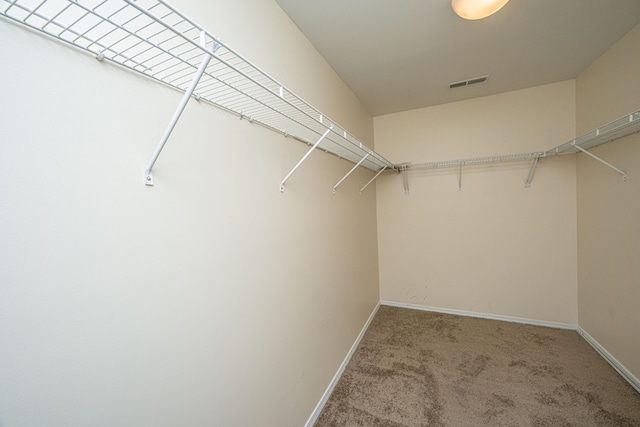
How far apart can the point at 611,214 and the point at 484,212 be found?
0.96 m

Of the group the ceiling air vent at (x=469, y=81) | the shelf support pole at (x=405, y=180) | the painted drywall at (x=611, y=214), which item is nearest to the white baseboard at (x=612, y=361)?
the painted drywall at (x=611, y=214)

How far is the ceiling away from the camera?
149 centimetres

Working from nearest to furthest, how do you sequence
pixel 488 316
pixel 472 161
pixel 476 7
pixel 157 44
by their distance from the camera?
pixel 157 44 < pixel 476 7 < pixel 472 161 < pixel 488 316

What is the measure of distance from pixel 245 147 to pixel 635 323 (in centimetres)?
299

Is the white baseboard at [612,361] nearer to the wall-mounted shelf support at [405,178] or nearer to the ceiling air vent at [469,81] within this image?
the wall-mounted shelf support at [405,178]

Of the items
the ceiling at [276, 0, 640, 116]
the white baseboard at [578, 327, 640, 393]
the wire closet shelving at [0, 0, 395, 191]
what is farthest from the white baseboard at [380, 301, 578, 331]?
the wire closet shelving at [0, 0, 395, 191]

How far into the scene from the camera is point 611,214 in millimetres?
1985

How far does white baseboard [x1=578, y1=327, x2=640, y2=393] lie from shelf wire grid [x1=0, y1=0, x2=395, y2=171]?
278 cm

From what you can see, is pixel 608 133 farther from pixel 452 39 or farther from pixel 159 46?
pixel 159 46

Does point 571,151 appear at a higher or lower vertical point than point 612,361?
higher

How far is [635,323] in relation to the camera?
176 centimetres

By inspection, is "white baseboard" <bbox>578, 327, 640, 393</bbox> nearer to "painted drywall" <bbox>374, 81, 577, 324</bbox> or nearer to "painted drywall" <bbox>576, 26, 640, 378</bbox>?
"painted drywall" <bbox>576, 26, 640, 378</bbox>

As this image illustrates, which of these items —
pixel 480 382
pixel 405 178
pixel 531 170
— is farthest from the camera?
pixel 405 178

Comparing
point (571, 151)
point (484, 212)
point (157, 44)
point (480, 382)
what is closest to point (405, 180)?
point (484, 212)
